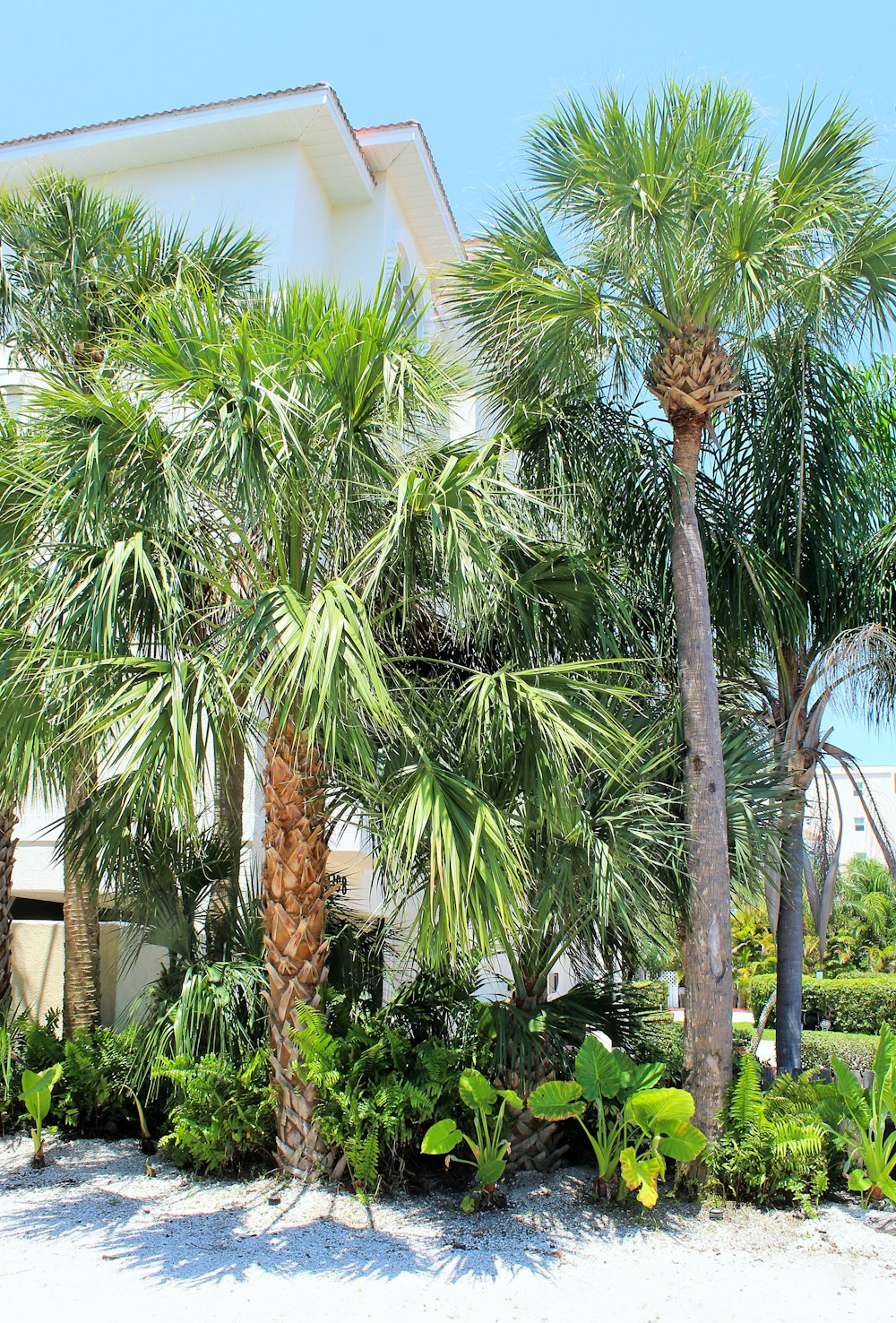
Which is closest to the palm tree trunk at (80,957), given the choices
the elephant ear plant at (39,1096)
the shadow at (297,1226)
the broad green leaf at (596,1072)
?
the elephant ear plant at (39,1096)

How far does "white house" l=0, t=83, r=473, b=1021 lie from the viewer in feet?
35.0

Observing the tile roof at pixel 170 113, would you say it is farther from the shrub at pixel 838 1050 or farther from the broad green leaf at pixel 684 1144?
the shrub at pixel 838 1050

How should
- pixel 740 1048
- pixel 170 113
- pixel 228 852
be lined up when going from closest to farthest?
1. pixel 228 852
2. pixel 740 1048
3. pixel 170 113

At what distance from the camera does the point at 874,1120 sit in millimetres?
5863

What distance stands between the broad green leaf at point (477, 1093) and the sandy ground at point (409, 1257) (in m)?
0.61

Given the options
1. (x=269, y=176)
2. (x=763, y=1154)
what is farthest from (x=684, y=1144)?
(x=269, y=176)

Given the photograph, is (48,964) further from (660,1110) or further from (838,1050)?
(838,1050)

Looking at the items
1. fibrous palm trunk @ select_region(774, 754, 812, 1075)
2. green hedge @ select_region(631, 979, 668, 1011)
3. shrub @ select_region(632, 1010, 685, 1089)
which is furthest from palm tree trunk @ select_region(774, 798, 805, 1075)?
green hedge @ select_region(631, 979, 668, 1011)

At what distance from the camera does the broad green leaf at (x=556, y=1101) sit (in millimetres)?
5754

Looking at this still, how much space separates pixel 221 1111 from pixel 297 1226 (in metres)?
0.95

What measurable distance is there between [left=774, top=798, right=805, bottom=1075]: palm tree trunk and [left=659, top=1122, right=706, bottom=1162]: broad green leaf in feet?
7.28

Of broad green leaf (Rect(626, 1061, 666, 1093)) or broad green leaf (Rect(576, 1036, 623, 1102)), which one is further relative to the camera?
broad green leaf (Rect(626, 1061, 666, 1093))

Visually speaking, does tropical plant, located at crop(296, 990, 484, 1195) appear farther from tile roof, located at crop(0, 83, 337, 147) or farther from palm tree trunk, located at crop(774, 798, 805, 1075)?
tile roof, located at crop(0, 83, 337, 147)

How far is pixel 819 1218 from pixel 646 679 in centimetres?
371
